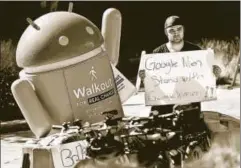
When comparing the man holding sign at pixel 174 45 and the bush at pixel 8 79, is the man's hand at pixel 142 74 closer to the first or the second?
the man holding sign at pixel 174 45

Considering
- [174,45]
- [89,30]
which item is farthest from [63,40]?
[174,45]

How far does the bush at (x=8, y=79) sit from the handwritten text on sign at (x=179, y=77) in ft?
0.93

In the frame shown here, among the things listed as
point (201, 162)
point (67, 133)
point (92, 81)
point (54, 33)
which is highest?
point (54, 33)

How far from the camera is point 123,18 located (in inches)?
40.1

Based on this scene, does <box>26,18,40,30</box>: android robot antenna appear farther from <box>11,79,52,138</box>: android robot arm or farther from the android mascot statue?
<box>11,79,52,138</box>: android robot arm

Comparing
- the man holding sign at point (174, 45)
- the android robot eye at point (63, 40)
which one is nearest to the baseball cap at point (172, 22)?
the man holding sign at point (174, 45)

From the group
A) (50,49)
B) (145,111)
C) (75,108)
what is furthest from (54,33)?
(145,111)

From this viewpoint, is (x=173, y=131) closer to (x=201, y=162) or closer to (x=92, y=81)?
(x=201, y=162)

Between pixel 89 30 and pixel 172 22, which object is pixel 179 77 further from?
pixel 89 30

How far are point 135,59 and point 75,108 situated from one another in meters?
0.18

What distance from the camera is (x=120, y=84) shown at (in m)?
Result: 1.00

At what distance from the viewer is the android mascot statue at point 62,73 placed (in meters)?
0.91

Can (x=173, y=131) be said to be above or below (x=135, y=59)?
below

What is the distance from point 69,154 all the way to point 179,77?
0.99ft
